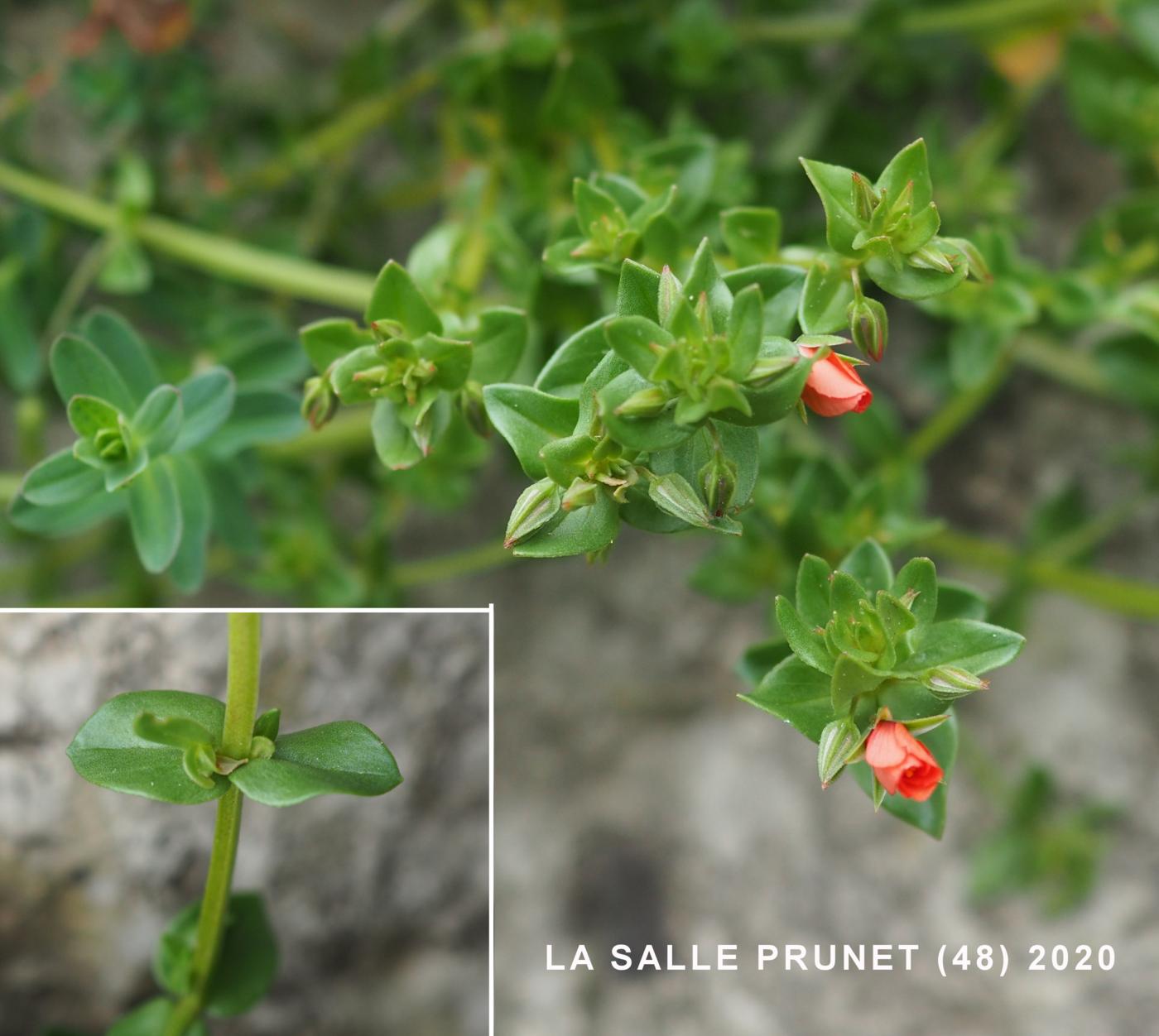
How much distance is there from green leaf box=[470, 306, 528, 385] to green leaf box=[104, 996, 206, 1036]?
648 millimetres

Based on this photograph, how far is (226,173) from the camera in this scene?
176 centimetres

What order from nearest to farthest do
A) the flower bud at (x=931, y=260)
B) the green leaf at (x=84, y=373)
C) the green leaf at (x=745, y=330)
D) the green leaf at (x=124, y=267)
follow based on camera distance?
the green leaf at (x=745, y=330), the flower bud at (x=931, y=260), the green leaf at (x=84, y=373), the green leaf at (x=124, y=267)

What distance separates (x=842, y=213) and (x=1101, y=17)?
3.60 ft

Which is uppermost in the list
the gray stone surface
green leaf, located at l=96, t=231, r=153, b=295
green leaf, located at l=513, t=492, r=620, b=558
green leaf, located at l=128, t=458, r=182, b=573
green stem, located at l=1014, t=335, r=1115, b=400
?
green leaf, located at l=513, t=492, r=620, b=558

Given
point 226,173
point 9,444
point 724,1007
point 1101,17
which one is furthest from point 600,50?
point 724,1007

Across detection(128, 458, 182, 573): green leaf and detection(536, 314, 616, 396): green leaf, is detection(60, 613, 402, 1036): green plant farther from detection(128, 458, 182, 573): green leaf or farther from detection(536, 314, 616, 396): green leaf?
detection(536, 314, 616, 396): green leaf

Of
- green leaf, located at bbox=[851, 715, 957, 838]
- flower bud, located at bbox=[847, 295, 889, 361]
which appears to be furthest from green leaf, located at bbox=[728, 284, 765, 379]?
green leaf, located at bbox=[851, 715, 957, 838]

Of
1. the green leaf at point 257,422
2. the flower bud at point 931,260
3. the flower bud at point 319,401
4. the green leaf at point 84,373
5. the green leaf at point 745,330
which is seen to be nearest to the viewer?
the green leaf at point 745,330

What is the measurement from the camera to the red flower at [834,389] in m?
0.77

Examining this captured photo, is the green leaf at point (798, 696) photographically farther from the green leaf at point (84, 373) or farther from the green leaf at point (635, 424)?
the green leaf at point (84, 373)

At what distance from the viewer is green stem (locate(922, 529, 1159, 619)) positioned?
1.46 meters

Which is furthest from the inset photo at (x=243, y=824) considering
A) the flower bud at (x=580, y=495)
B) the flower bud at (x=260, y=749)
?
the flower bud at (x=580, y=495)

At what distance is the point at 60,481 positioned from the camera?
3.48ft

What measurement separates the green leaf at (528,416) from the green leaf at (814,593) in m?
0.21
